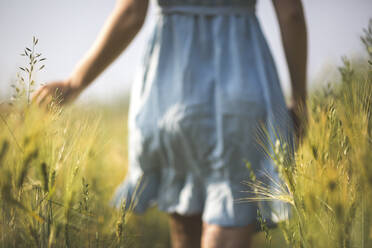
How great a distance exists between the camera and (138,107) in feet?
3.10

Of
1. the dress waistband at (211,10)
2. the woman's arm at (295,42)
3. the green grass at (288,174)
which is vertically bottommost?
the green grass at (288,174)

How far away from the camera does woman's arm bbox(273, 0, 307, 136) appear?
80 cm

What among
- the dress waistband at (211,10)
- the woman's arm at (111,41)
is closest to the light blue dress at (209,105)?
the dress waistband at (211,10)

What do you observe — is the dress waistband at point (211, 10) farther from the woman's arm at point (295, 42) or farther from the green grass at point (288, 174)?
the green grass at point (288, 174)

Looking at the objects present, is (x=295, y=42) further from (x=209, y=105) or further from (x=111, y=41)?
(x=111, y=41)

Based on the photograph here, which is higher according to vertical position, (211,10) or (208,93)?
(211,10)

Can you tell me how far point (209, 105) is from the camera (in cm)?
86

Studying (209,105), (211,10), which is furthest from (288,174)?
(211,10)

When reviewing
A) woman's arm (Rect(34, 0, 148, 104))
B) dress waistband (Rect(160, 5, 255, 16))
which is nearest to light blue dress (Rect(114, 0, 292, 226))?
dress waistband (Rect(160, 5, 255, 16))

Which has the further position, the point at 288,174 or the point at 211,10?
the point at 211,10

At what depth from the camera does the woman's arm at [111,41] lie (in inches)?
31.1

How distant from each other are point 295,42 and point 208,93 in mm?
285

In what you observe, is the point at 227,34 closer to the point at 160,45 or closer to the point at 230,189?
the point at 160,45

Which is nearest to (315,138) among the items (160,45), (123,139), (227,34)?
(227,34)
